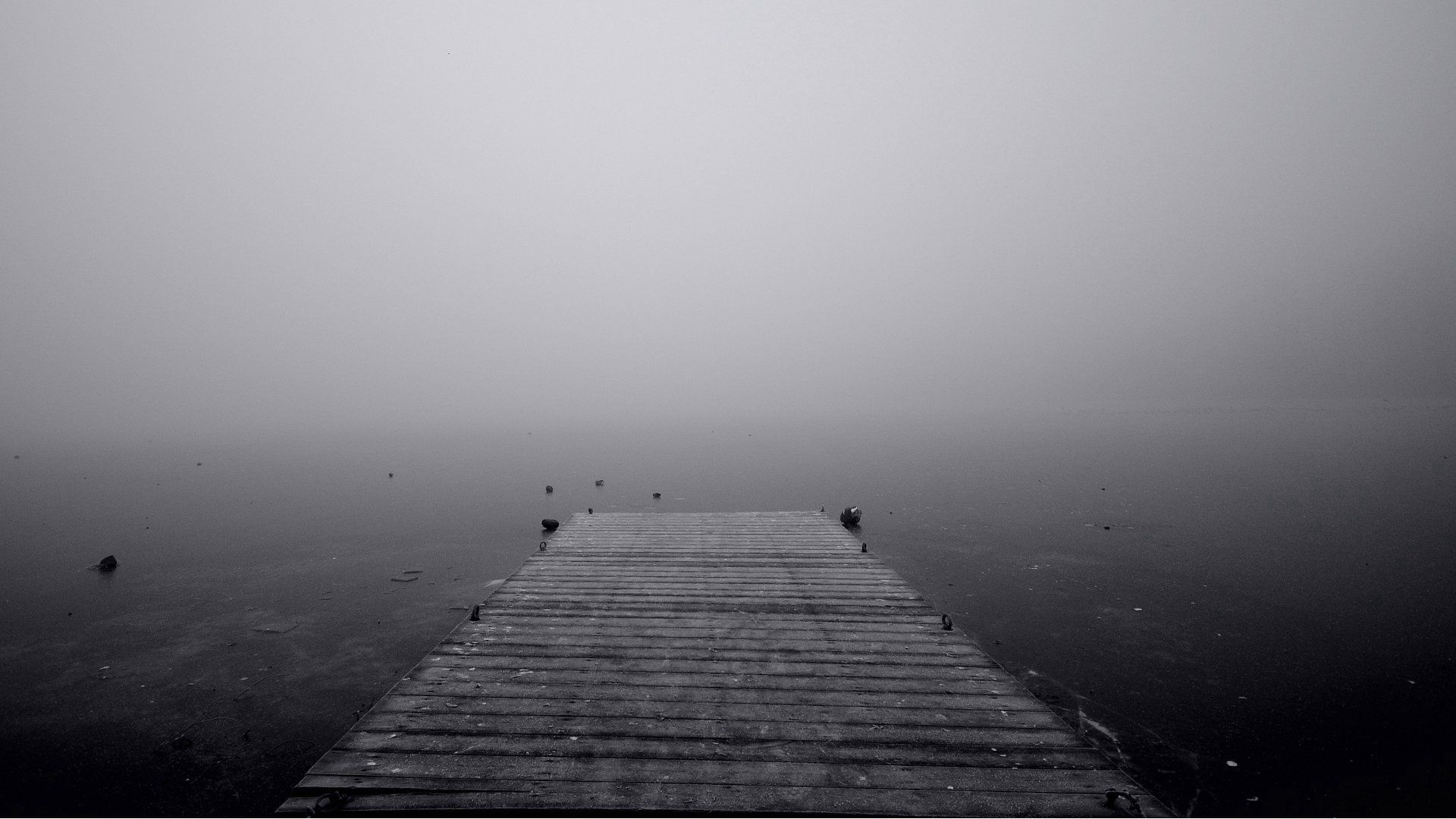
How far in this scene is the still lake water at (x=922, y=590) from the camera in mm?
8742

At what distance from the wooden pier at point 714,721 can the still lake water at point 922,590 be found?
6.21 ft

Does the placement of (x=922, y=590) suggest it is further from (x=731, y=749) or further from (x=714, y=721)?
(x=731, y=749)

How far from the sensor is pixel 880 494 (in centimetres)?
3019

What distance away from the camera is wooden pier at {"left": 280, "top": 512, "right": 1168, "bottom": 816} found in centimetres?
673

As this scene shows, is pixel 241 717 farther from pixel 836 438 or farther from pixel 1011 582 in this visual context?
pixel 836 438

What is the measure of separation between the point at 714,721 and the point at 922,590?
30.0 feet

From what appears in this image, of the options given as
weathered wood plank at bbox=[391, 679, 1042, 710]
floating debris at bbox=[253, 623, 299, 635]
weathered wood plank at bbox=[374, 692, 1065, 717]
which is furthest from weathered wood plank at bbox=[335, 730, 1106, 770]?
floating debris at bbox=[253, 623, 299, 635]

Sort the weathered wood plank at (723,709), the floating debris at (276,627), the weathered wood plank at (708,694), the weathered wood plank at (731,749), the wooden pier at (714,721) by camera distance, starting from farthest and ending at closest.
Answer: the floating debris at (276,627) → the weathered wood plank at (708,694) → the weathered wood plank at (723,709) → the weathered wood plank at (731,749) → the wooden pier at (714,721)

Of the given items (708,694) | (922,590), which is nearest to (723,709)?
(708,694)

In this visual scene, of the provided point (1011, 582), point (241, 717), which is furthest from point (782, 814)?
point (1011, 582)

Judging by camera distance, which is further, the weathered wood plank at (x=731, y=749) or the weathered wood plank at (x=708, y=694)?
the weathered wood plank at (x=708, y=694)

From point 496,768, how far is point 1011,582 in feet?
46.1

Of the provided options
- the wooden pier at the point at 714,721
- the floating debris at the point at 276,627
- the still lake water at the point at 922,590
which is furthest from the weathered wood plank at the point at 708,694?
the floating debris at the point at 276,627

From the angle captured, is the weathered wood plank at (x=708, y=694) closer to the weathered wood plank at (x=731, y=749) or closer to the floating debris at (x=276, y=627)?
the weathered wood plank at (x=731, y=749)
